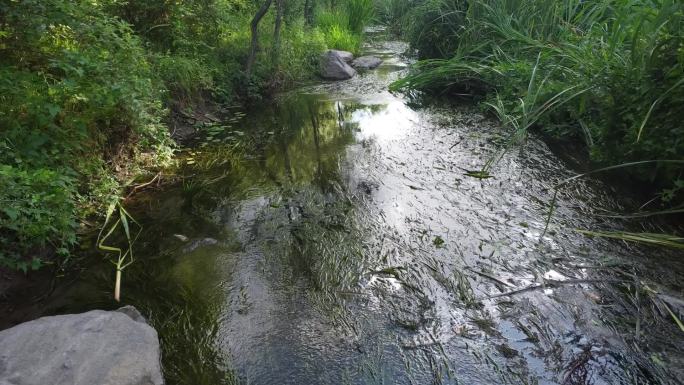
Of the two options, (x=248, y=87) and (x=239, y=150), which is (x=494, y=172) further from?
(x=248, y=87)

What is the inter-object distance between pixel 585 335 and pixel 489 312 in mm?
444

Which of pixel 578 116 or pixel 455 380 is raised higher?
pixel 578 116

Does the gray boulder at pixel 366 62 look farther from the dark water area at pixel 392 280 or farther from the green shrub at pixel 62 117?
the green shrub at pixel 62 117

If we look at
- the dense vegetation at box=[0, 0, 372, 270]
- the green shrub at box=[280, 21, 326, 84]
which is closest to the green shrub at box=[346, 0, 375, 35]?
the green shrub at box=[280, 21, 326, 84]

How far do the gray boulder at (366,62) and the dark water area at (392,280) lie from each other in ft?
15.6

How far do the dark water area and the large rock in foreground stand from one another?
0.69ft

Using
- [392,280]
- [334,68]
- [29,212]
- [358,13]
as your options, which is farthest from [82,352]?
[358,13]

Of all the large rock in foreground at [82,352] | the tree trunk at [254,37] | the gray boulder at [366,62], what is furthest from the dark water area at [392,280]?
the gray boulder at [366,62]

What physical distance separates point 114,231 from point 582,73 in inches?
161

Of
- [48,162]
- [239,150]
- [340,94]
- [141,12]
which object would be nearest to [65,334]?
[48,162]

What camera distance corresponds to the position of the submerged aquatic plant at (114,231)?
2.49 m

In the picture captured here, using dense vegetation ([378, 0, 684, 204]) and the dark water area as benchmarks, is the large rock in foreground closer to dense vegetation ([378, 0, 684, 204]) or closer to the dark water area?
the dark water area

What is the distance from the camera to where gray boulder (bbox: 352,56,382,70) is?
8242mm

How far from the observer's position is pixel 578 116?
12.4ft
